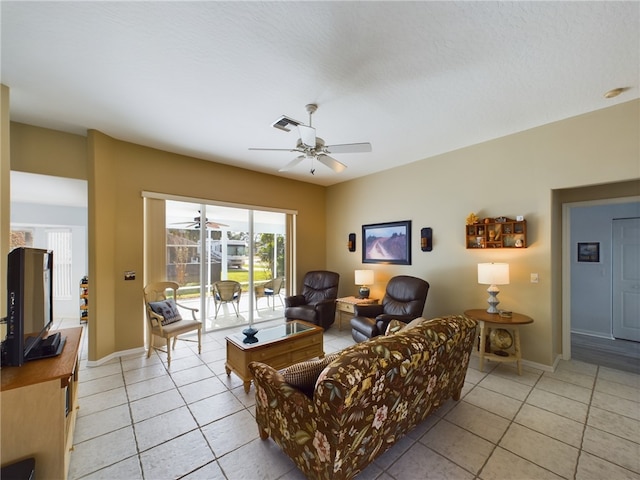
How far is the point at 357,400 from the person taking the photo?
1.36m

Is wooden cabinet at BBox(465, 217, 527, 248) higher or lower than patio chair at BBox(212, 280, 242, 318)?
higher

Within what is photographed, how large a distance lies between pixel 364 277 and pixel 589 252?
396 centimetres

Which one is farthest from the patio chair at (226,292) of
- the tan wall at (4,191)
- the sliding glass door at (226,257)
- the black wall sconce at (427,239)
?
the black wall sconce at (427,239)

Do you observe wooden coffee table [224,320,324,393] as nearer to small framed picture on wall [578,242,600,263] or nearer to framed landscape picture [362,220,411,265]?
framed landscape picture [362,220,411,265]

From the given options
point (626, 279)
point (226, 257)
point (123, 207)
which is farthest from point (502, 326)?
point (123, 207)

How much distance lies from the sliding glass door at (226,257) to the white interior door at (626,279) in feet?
19.2

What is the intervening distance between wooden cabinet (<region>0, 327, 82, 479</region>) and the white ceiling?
223 cm

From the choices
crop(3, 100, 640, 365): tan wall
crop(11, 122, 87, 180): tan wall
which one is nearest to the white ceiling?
crop(11, 122, 87, 180): tan wall

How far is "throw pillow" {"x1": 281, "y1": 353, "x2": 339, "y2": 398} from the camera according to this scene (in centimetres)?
167

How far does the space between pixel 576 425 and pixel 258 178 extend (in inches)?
207

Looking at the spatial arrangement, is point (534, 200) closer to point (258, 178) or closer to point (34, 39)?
point (258, 178)

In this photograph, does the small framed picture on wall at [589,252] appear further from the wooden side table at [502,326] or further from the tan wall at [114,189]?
the tan wall at [114,189]

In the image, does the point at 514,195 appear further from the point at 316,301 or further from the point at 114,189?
the point at 114,189

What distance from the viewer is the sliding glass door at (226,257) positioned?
173 inches
